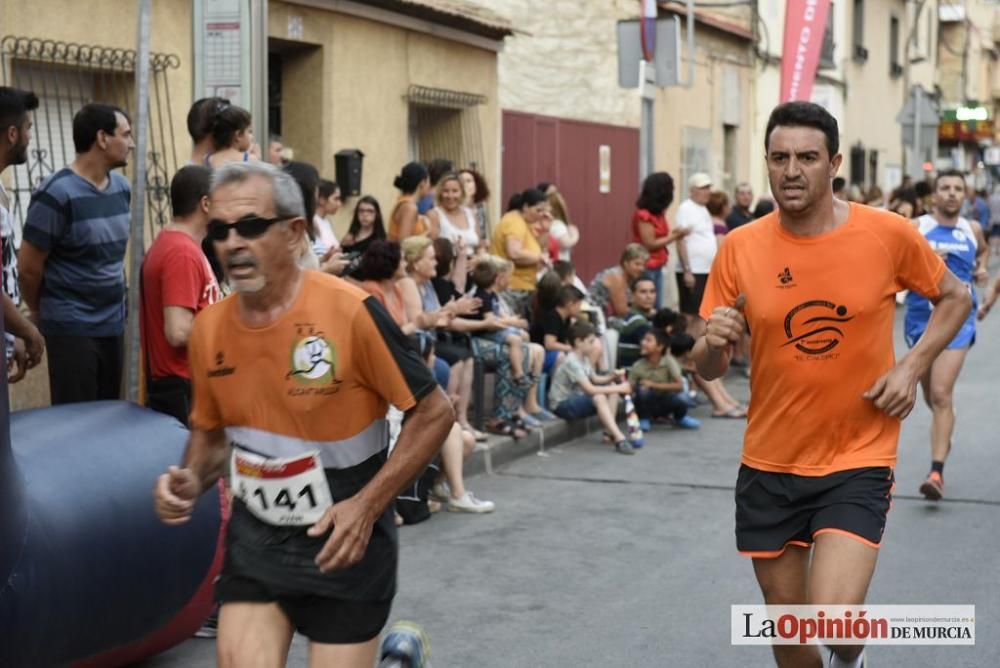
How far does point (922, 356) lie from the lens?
4.79m

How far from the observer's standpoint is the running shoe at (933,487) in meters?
8.99

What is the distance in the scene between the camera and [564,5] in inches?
797

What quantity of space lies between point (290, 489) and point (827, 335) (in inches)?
67.6

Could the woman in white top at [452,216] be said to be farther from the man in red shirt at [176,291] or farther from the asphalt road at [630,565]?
the man in red shirt at [176,291]

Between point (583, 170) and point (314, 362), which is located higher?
point (583, 170)

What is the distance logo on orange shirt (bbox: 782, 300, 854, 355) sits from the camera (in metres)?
4.70

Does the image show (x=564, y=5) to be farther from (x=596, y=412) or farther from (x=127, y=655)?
(x=127, y=655)

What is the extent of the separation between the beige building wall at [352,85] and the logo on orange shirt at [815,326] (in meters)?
8.43

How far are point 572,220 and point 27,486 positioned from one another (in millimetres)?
13944

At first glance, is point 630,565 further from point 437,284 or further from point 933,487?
point 437,284

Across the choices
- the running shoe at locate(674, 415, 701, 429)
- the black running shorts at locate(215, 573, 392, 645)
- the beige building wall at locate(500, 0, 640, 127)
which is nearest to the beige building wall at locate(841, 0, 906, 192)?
the beige building wall at locate(500, 0, 640, 127)

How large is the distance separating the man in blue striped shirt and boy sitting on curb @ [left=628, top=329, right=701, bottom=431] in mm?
5382

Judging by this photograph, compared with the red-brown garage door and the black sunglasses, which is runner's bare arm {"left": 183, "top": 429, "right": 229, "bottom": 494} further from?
the red-brown garage door

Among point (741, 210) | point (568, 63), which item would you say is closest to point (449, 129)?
point (741, 210)
